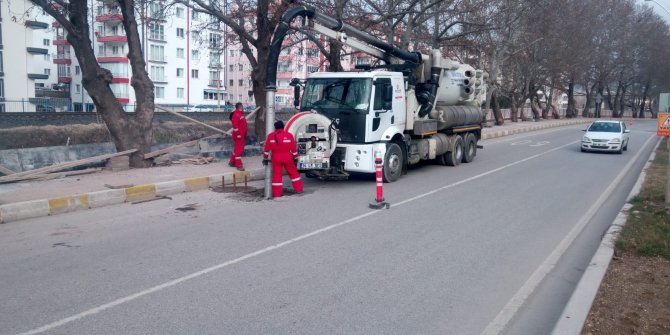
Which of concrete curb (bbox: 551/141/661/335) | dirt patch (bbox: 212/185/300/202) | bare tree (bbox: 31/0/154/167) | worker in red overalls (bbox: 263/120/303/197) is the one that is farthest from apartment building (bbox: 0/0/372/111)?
concrete curb (bbox: 551/141/661/335)

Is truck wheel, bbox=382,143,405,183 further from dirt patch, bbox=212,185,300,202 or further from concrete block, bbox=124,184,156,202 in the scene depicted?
concrete block, bbox=124,184,156,202

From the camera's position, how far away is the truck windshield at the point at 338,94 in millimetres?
13469

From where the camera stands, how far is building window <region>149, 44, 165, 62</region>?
53219mm

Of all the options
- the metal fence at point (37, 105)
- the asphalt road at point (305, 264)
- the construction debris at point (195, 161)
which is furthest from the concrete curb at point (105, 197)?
the metal fence at point (37, 105)

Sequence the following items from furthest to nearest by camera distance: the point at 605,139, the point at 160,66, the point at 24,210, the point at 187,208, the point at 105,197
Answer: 1. the point at 160,66
2. the point at 605,139
3. the point at 105,197
4. the point at 187,208
5. the point at 24,210

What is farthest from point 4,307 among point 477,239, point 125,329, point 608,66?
point 608,66

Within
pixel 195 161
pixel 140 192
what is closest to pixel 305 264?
pixel 140 192

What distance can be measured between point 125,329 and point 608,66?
68.7 m

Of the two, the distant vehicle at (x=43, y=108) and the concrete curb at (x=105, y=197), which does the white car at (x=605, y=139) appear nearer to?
the concrete curb at (x=105, y=197)

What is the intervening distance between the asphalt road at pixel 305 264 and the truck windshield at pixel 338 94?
2.32m

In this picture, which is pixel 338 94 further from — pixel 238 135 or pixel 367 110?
pixel 238 135

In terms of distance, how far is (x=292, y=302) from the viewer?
5.71 metres

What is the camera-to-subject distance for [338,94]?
13.7m

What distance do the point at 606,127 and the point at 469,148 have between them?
29.2 ft
